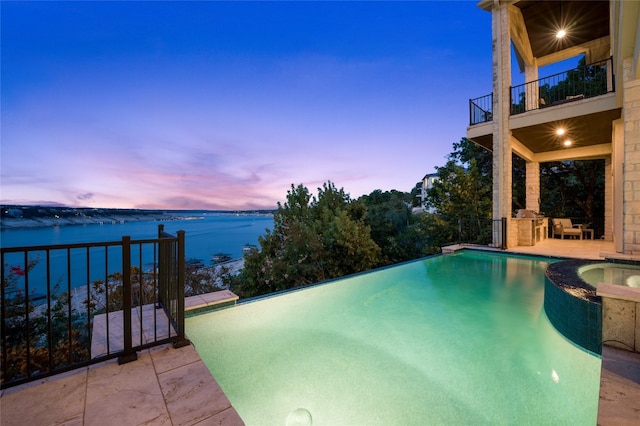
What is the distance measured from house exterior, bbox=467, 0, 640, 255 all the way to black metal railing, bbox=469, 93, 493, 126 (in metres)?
0.03

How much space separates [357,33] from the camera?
32.9 feet

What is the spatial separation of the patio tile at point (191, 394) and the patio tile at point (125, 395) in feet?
0.15

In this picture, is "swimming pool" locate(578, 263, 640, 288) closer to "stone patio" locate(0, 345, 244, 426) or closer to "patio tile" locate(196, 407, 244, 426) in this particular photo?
"patio tile" locate(196, 407, 244, 426)

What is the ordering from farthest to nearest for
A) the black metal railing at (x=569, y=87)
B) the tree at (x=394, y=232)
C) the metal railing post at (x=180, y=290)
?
the tree at (x=394, y=232) → the black metal railing at (x=569, y=87) → the metal railing post at (x=180, y=290)

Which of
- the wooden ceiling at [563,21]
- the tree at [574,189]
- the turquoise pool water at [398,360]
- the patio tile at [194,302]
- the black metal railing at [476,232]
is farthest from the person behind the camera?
the tree at [574,189]

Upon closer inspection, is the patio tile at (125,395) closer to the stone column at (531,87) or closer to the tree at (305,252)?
the tree at (305,252)

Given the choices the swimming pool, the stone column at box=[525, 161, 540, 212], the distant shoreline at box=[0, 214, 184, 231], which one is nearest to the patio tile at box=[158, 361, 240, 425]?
the swimming pool

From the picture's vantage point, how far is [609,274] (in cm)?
362

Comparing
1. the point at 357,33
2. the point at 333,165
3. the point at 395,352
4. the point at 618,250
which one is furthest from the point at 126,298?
the point at 333,165

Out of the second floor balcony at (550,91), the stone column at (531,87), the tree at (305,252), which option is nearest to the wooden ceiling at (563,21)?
the stone column at (531,87)

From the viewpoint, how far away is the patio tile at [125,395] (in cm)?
141

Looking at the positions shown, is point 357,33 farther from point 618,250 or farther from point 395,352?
point 395,352

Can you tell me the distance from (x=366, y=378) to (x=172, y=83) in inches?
442

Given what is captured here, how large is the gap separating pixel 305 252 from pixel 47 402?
6.62m
